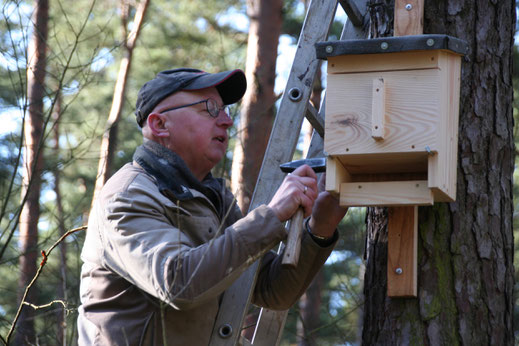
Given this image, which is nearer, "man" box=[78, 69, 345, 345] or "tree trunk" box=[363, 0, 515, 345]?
"man" box=[78, 69, 345, 345]

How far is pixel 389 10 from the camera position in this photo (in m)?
3.32

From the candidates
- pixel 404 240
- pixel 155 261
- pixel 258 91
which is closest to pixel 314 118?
pixel 404 240

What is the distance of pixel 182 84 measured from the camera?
3.39 m

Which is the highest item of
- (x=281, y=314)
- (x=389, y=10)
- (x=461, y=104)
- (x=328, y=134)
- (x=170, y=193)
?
(x=389, y=10)

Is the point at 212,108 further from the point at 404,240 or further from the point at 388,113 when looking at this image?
the point at 404,240

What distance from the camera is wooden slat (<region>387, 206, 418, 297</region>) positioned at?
299cm

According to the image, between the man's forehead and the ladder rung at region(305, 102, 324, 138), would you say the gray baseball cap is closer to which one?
the man's forehead

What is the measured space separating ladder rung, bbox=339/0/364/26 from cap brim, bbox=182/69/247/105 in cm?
60

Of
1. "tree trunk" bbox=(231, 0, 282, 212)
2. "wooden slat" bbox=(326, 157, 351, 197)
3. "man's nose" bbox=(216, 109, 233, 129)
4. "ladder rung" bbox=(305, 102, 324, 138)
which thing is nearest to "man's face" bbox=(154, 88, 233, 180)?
"man's nose" bbox=(216, 109, 233, 129)

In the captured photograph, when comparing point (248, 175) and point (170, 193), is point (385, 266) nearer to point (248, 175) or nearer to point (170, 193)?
point (170, 193)

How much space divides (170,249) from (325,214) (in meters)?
0.77

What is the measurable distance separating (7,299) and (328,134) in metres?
10.5

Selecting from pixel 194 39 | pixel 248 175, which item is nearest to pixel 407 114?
pixel 248 175

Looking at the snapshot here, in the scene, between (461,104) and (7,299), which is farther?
(7,299)
